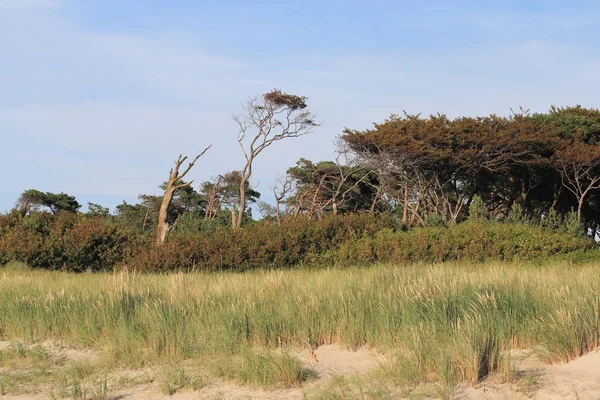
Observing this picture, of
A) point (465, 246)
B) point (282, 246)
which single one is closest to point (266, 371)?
point (282, 246)

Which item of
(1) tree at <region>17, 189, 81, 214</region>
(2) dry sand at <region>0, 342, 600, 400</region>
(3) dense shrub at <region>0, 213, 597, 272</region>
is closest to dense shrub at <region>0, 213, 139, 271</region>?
(3) dense shrub at <region>0, 213, 597, 272</region>

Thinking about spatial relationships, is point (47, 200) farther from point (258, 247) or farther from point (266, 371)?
point (266, 371)

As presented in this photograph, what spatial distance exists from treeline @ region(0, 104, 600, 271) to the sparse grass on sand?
Result: 751cm

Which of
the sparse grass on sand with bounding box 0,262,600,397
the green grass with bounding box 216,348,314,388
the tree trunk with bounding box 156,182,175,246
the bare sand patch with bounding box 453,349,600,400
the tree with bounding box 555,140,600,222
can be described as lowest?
the bare sand patch with bounding box 453,349,600,400

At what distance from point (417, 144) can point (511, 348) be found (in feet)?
71.1

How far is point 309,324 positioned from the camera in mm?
7848

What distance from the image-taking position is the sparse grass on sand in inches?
251

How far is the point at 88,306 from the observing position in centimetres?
912

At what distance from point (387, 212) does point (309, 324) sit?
51.6ft

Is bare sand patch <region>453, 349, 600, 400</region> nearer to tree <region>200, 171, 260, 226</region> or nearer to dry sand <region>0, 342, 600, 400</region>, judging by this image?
dry sand <region>0, 342, 600, 400</region>

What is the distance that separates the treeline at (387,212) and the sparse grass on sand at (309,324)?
7.51 meters

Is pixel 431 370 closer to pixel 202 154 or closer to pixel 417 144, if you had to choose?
pixel 202 154

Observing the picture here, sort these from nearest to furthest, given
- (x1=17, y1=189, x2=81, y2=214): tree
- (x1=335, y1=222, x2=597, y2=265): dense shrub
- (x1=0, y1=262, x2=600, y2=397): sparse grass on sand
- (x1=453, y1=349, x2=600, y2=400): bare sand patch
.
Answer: (x1=453, y1=349, x2=600, y2=400): bare sand patch → (x1=0, y1=262, x2=600, y2=397): sparse grass on sand → (x1=335, y1=222, x2=597, y2=265): dense shrub → (x1=17, y1=189, x2=81, y2=214): tree

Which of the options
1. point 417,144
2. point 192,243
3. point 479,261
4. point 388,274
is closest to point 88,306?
point 388,274
